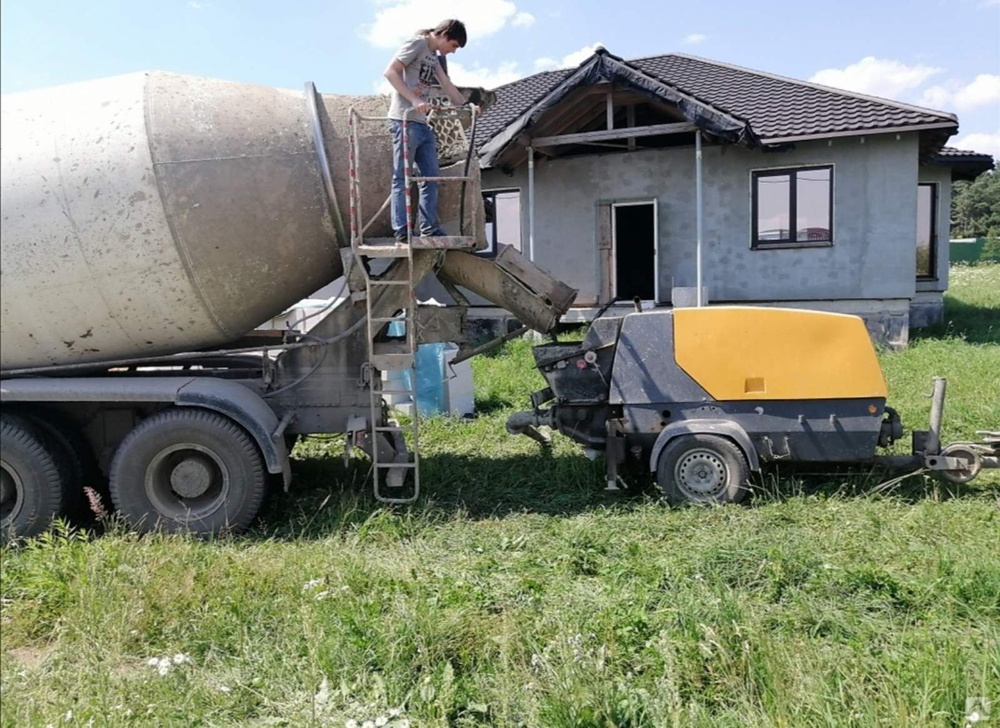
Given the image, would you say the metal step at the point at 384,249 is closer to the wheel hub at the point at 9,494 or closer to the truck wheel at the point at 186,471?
the truck wheel at the point at 186,471

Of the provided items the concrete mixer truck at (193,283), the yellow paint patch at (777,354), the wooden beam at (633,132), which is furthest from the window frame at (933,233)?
the concrete mixer truck at (193,283)

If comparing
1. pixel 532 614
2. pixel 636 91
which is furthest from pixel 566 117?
pixel 532 614

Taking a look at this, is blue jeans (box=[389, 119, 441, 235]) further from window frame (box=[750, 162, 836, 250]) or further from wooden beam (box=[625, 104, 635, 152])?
window frame (box=[750, 162, 836, 250])

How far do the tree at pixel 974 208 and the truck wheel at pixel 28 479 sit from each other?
64349 millimetres

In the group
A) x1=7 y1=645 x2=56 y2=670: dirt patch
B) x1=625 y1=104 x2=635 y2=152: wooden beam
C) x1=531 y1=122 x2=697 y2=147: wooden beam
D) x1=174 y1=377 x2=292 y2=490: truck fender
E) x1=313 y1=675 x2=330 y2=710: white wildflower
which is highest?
x1=625 y1=104 x2=635 y2=152: wooden beam

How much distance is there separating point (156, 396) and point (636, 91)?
9778 mm

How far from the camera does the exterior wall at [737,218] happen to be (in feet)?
43.9

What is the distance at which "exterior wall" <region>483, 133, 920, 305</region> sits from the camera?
13.4 meters

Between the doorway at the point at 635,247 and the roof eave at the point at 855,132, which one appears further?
the doorway at the point at 635,247

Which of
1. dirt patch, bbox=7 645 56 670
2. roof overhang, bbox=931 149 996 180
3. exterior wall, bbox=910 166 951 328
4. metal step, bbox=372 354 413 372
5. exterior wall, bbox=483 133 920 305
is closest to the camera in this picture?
dirt patch, bbox=7 645 56 670

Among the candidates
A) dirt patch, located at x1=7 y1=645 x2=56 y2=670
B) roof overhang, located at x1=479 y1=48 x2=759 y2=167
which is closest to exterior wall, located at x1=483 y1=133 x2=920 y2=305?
roof overhang, located at x1=479 y1=48 x2=759 y2=167

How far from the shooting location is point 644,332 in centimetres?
596

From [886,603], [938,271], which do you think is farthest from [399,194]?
[938,271]

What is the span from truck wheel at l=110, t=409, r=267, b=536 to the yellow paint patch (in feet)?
10.8
